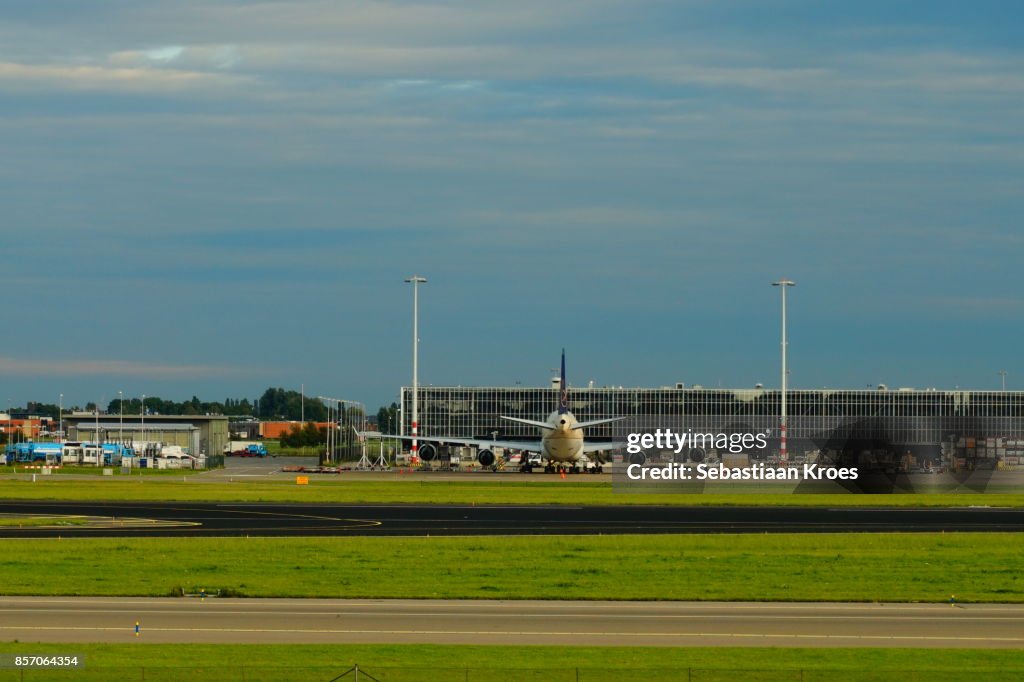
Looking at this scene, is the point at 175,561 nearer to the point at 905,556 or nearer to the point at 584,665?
the point at 584,665

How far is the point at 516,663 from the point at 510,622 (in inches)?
226

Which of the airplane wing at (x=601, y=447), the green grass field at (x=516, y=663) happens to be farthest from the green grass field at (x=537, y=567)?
the airplane wing at (x=601, y=447)

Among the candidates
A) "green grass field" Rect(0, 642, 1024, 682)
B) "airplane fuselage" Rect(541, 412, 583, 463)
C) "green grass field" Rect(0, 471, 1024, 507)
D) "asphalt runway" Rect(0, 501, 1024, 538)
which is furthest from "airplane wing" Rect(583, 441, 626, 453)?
"green grass field" Rect(0, 642, 1024, 682)

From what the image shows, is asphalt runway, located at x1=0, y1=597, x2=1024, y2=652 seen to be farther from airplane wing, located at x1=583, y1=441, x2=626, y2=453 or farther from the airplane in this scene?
airplane wing, located at x1=583, y1=441, x2=626, y2=453

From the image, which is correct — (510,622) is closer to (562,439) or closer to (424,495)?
(424,495)

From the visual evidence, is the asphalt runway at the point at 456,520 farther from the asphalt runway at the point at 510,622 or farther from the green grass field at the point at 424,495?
the asphalt runway at the point at 510,622

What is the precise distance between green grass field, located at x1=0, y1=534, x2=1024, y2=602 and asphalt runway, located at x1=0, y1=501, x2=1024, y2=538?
13.7 ft

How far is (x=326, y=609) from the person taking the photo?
110 feet

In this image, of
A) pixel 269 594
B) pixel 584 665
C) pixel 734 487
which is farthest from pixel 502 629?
pixel 734 487

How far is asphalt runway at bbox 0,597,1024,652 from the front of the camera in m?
29.0

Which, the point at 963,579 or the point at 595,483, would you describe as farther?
the point at 595,483

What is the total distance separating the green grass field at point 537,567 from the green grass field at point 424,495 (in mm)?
25787

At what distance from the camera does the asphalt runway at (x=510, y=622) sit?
28969mm

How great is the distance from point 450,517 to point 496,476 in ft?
187
